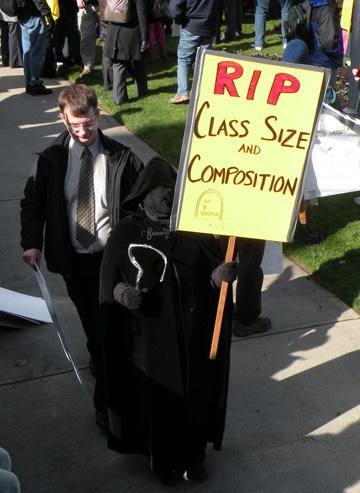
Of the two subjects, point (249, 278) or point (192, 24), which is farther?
point (192, 24)

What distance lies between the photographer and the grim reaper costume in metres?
4.41

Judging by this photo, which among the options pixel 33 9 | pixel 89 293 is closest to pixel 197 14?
pixel 33 9

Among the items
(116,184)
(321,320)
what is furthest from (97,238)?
(321,320)

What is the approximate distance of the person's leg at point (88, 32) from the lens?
1342cm

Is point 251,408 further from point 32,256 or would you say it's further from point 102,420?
point 32,256

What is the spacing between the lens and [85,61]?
13.5 m

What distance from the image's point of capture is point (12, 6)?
12078mm

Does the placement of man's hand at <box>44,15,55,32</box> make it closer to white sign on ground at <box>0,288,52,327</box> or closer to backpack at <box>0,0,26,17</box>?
backpack at <box>0,0,26,17</box>

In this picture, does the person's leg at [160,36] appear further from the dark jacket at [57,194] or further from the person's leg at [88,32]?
the dark jacket at [57,194]

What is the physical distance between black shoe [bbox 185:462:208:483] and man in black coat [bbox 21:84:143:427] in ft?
2.18

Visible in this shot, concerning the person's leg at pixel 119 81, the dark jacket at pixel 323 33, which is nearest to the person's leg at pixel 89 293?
the dark jacket at pixel 323 33

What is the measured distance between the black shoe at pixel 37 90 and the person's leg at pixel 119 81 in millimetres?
1516

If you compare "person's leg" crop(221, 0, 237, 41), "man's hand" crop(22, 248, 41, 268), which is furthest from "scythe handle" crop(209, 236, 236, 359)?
"person's leg" crop(221, 0, 237, 41)

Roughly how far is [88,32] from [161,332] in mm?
9806
